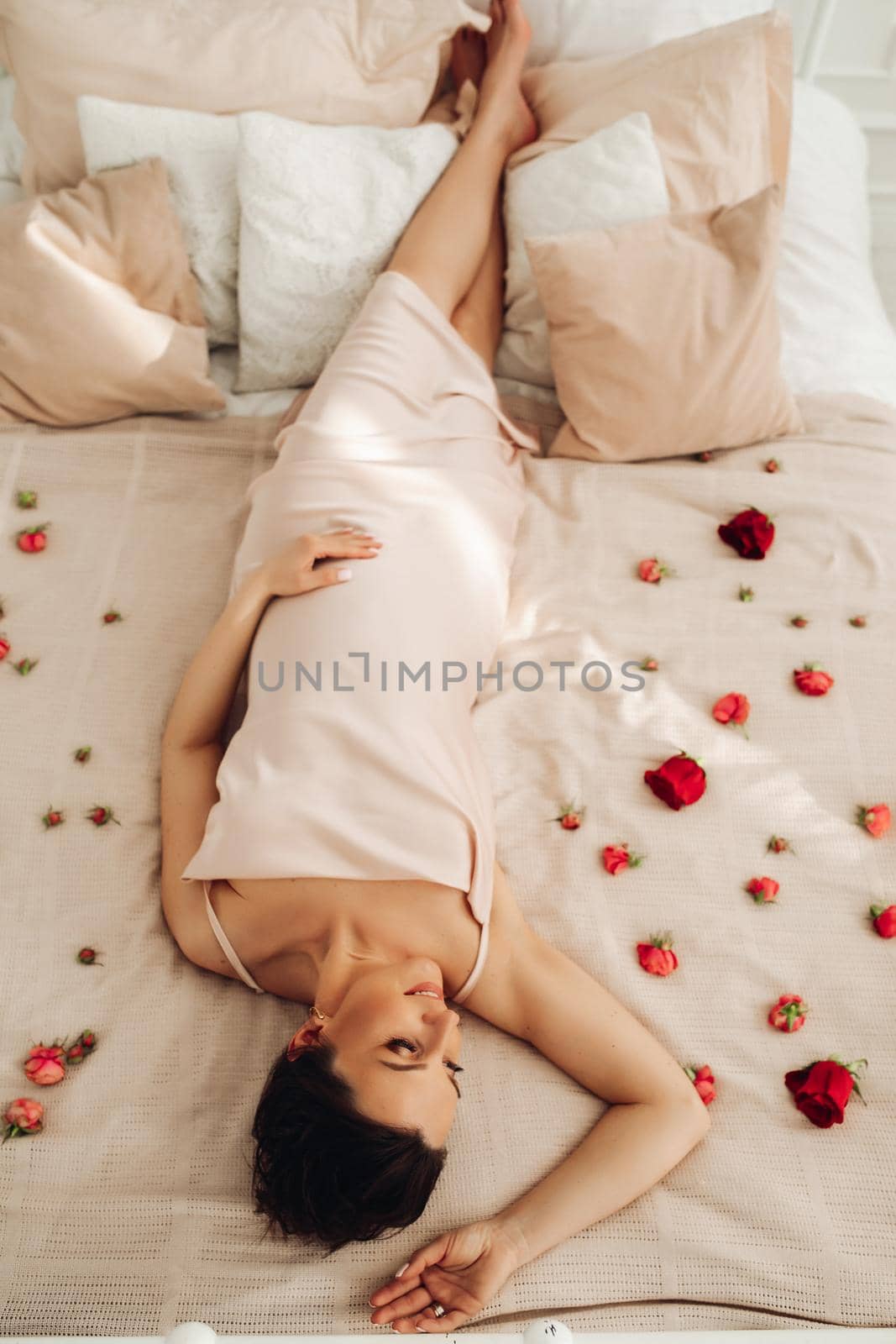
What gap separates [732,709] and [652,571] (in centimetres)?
29

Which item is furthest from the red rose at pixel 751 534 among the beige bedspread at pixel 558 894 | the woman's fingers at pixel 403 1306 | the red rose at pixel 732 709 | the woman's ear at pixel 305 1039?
the woman's fingers at pixel 403 1306

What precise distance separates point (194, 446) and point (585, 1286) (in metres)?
1.42

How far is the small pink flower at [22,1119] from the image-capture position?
116cm

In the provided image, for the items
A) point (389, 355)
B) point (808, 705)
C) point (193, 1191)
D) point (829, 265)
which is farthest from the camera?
point (829, 265)

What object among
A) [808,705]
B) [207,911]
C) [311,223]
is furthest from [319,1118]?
[311,223]

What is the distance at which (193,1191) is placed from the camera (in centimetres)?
116

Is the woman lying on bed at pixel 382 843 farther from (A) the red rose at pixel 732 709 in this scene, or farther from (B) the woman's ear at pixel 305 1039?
(A) the red rose at pixel 732 709

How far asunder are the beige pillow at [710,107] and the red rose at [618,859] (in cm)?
118

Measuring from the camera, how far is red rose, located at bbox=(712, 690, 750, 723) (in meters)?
1.54

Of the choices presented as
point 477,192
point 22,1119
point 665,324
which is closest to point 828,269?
point 665,324

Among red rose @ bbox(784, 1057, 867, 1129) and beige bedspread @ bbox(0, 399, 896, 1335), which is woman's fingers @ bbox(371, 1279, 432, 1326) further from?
red rose @ bbox(784, 1057, 867, 1129)

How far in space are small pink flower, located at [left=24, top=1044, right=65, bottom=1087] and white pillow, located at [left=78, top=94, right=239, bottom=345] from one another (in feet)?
4.36

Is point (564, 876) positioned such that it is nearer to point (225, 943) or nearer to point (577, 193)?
point (225, 943)

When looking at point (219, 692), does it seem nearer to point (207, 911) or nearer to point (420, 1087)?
point (207, 911)
